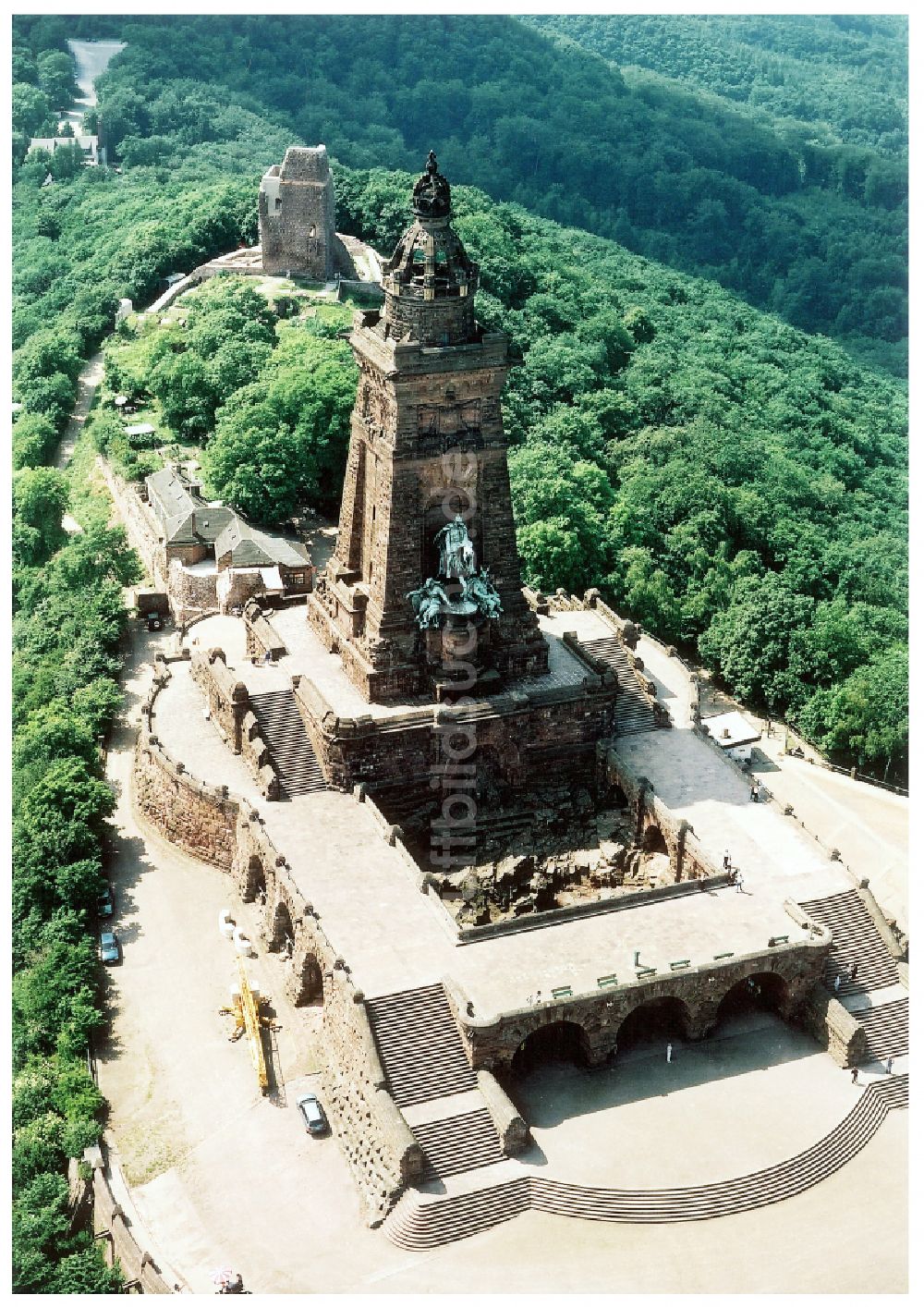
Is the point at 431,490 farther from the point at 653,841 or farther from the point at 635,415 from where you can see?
the point at 635,415

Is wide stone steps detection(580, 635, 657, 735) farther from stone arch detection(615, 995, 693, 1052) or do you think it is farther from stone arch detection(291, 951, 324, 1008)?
stone arch detection(291, 951, 324, 1008)

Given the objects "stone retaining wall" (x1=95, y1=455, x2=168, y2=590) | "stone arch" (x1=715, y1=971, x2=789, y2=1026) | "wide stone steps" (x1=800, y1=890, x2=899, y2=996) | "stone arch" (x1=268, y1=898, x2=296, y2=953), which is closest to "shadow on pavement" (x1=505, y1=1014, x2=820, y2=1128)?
"stone arch" (x1=715, y1=971, x2=789, y2=1026)

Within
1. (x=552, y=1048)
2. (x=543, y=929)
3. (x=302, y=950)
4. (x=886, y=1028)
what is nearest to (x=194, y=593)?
(x=302, y=950)

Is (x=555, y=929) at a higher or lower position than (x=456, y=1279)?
higher

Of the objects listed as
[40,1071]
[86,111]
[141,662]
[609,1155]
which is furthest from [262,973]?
[86,111]

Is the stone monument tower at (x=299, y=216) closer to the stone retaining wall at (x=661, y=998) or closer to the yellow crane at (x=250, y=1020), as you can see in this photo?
the yellow crane at (x=250, y=1020)

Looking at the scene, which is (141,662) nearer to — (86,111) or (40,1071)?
(40,1071)
